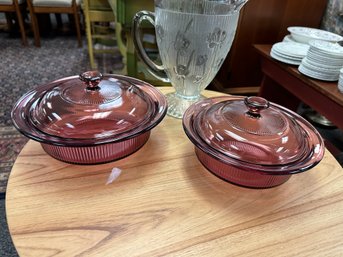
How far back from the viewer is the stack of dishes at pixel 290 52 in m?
1.15

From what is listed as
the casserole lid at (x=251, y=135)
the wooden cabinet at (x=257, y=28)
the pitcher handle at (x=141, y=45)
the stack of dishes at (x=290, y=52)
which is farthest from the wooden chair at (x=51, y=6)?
the casserole lid at (x=251, y=135)

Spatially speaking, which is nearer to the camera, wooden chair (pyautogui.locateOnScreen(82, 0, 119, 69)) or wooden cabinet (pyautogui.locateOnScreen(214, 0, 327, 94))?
wooden cabinet (pyautogui.locateOnScreen(214, 0, 327, 94))

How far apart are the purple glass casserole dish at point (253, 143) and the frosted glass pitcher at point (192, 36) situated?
12 cm

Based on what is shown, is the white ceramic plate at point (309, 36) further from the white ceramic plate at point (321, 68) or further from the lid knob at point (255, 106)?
the lid knob at point (255, 106)

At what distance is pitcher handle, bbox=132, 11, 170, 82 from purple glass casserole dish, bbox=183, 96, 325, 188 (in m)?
0.19

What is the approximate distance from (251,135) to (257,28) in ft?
4.28

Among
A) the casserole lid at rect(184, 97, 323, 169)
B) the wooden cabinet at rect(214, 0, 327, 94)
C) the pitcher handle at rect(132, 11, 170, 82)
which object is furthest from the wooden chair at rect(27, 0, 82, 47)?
the casserole lid at rect(184, 97, 323, 169)

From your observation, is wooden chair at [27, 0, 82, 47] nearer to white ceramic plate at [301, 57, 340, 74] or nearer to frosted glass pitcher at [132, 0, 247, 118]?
white ceramic plate at [301, 57, 340, 74]

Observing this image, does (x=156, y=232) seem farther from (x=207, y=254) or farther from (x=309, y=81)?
(x=309, y=81)

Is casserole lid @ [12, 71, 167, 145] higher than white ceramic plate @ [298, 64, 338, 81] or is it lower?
higher

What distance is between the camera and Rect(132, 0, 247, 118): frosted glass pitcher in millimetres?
433

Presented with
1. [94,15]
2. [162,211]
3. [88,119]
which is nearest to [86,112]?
[88,119]

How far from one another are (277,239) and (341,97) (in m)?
0.80

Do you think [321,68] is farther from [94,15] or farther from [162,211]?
[94,15]
